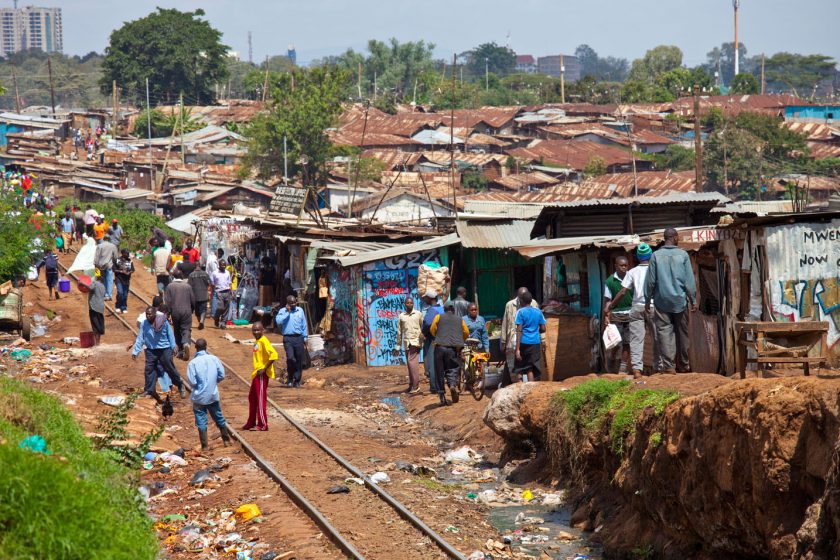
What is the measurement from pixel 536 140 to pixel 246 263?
1930 inches

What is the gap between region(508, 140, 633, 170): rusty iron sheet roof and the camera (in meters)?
65.8

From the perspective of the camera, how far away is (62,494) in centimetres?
723

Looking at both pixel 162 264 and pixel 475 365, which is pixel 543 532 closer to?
pixel 475 365

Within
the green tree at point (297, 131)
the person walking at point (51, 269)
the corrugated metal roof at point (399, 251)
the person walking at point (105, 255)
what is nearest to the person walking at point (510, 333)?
the corrugated metal roof at point (399, 251)

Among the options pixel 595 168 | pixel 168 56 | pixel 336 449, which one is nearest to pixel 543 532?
pixel 336 449

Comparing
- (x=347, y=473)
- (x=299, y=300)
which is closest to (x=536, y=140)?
(x=299, y=300)

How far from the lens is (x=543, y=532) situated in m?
11.0

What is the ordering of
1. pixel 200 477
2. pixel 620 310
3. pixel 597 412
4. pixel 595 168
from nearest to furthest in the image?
pixel 597 412 < pixel 200 477 < pixel 620 310 < pixel 595 168

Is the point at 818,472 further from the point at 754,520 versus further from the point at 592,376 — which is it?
the point at 592,376

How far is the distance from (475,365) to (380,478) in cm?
455

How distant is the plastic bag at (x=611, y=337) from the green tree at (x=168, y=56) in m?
87.2

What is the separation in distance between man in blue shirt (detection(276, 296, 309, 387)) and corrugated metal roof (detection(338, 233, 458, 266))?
2171mm

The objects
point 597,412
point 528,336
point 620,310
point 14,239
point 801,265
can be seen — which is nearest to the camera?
point 597,412

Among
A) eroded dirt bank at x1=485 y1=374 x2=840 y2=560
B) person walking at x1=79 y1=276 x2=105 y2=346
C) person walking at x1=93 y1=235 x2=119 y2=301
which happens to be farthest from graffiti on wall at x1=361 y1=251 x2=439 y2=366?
eroded dirt bank at x1=485 y1=374 x2=840 y2=560
